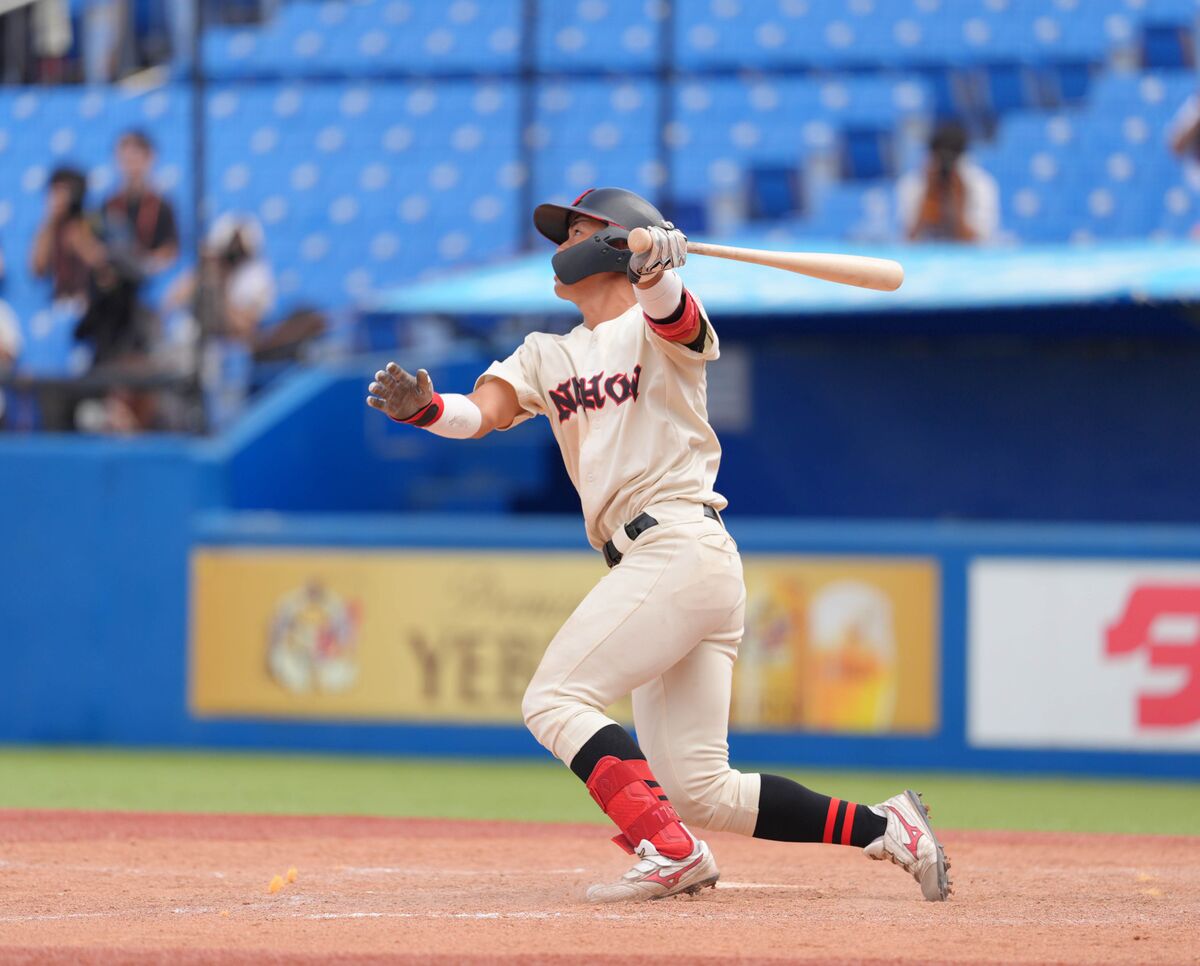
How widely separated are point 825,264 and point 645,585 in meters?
0.86

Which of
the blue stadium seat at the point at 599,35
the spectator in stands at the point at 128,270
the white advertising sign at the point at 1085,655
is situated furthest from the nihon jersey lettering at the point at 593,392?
the blue stadium seat at the point at 599,35

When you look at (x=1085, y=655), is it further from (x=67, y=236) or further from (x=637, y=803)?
(x=67, y=236)

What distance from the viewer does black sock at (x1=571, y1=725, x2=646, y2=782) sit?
4.23m

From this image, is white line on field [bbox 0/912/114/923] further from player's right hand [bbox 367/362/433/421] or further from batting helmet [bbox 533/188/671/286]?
batting helmet [bbox 533/188/671/286]

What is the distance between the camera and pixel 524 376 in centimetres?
455

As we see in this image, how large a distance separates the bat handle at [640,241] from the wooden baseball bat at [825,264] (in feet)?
0.14

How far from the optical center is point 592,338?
4.54m

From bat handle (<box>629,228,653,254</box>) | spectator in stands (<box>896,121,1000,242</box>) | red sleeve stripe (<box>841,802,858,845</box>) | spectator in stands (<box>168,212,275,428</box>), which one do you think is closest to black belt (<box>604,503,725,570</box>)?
bat handle (<box>629,228,653,254</box>)

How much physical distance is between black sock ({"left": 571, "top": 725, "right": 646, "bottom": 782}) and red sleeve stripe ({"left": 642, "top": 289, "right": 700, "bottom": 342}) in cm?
91

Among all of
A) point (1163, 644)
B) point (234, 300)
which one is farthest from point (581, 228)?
point (234, 300)

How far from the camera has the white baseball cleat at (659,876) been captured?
13.9ft

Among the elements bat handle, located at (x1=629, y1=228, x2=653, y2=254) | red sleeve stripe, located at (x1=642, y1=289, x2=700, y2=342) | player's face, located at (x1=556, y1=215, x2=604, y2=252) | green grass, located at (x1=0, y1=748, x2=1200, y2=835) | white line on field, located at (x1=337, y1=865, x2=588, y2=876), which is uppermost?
player's face, located at (x1=556, y1=215, x2=604, y2=252)

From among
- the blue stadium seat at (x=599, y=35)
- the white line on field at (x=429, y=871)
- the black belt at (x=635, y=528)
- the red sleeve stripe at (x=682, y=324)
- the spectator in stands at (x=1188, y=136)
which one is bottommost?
the white line on field at (x=429, y=871)

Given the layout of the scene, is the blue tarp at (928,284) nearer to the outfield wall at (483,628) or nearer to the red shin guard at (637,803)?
the outfield wall at (483,628)
